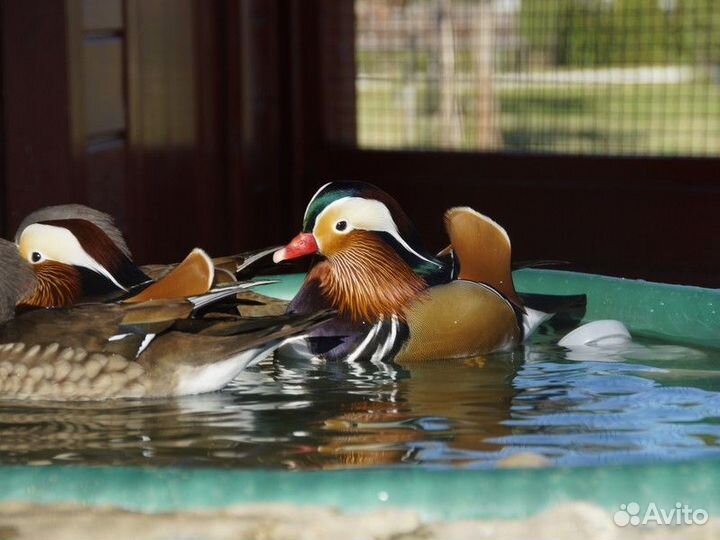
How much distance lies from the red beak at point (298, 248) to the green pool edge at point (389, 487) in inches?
24.0

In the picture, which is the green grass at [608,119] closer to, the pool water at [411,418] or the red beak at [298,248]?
the pool water at [411,418]

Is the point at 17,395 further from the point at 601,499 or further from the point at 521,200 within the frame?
the point at 521,200

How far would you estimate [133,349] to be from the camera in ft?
5.47

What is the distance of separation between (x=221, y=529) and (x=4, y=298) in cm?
61

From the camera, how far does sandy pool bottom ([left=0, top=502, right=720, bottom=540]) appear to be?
4.02ft

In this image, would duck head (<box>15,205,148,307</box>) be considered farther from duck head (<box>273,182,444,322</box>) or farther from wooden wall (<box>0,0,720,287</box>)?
wooden wall (<box>0,0,720,287</box>)

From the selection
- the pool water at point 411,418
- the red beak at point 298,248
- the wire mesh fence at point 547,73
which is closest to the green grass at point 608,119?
the wire mesh fence at point 547,73

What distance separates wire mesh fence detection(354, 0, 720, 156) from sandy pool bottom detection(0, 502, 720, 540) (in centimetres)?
278

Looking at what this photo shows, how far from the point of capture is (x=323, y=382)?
1736mm

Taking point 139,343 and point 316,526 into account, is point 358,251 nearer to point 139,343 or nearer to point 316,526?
point 139,343

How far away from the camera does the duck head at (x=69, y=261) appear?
1.80 meters

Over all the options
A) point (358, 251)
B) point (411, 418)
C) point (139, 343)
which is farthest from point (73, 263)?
point (411, 418)

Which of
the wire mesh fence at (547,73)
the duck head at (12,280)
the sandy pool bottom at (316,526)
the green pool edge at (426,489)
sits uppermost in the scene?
the wire mesh fence at (547,73)

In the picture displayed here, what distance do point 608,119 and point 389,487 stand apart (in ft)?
9.34
